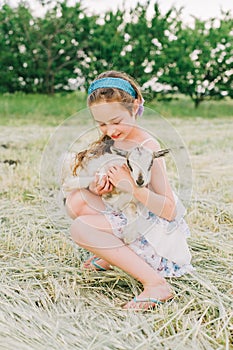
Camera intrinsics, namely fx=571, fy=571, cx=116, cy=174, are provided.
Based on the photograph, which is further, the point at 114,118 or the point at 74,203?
the point at 74,203

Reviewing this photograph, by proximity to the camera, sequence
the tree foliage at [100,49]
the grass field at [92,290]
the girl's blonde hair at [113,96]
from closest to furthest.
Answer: the grass field at [92,290], the girl's blonde hair at [113,96], the tree foliage at [100,49]

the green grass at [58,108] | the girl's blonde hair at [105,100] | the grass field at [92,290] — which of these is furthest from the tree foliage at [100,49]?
the girl's blonde hair at [105,100]

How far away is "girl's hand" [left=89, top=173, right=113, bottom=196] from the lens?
1822 millimetres

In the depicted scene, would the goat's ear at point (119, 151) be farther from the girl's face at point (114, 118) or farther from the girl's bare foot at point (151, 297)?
the girl's bare foot at point (151, 297)

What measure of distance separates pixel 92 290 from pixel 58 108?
16.7ft

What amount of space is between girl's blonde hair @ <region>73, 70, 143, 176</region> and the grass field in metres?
0.29

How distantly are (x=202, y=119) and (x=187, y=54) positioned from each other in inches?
46.4

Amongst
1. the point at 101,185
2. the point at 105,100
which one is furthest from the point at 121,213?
the point at 105,100

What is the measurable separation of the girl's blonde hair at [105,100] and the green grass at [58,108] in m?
3.72

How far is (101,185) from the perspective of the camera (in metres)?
1.83

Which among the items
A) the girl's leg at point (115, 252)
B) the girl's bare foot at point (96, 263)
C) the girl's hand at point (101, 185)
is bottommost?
the girl's bare foot at point (96, 263)

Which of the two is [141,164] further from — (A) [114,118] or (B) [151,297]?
(B) [151,297]

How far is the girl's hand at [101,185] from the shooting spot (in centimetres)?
182

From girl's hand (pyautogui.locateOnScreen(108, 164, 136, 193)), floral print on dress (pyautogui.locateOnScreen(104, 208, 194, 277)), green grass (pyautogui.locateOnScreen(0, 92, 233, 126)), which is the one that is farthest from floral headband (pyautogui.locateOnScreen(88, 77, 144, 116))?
green grass (pyautogui.locateOnScreen(0, 92, 233, 126))
